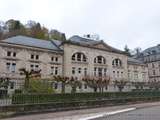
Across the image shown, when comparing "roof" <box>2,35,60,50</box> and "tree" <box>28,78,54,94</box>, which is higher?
"roof" <box>2,35,60,50</box>

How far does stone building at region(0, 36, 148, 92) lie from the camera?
39694 millimetres

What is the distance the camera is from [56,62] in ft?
151

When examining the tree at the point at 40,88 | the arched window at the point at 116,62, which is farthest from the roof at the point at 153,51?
the tree at the point at 40,88

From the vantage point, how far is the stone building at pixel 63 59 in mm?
39694

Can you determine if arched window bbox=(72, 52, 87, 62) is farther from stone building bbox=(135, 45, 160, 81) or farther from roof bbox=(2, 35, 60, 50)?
stone building bbox=(135, 45, 160, 81)

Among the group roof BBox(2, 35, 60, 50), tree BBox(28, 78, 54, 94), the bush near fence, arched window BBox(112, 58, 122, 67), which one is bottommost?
the bush near fence

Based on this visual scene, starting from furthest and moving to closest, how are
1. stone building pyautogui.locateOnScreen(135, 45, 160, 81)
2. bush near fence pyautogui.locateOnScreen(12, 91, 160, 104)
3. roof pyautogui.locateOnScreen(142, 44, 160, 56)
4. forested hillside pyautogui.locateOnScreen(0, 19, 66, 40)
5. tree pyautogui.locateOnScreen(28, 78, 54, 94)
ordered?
roof pyautogui.locateOnScreen(142, 44, 160, 56) → stone building pyautogui.locateOnScreen(135, 45, 160, 81) → forested hillside pyautogui.locateOnScreen(0, 19, 66, 40) → tree pyautogui.locateOnScreen(28, 78, 54, 94) → bush near fence pyautogui.locateOnScreen(12, 91, 160, 104)

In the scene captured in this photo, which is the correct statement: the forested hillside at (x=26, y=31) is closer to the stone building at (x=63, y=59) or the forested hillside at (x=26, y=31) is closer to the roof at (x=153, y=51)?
the stone building at (x=63, y=59)

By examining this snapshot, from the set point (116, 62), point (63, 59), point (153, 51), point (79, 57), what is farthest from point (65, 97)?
point (153, 51)

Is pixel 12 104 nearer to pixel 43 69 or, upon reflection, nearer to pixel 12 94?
pixel 12 94

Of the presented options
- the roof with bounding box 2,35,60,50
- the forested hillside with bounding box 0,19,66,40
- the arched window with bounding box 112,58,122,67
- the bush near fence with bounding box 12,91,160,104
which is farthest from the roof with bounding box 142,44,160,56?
the bush near fence with bounding box 12,91,160,104

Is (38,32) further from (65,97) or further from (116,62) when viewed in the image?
(65,97)

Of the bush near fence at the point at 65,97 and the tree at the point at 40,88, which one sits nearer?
the bush near fence at the point at 65,97

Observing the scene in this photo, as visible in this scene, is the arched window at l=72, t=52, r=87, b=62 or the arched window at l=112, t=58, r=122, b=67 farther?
the arched window at l=112, t=58, r=122, b=67
